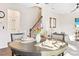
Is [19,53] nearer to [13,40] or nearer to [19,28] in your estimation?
[13,40]

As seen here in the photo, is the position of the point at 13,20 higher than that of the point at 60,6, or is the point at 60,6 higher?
the point at 60,6

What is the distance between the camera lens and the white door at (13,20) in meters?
1.73

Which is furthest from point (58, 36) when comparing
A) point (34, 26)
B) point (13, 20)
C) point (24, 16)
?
point (13, 20)

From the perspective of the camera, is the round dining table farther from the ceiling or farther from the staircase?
the ceiling

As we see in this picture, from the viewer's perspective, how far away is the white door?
173 centimetres

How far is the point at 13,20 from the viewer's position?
173cm

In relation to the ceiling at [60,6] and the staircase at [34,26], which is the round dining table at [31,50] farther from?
the ceiling at [60,6]

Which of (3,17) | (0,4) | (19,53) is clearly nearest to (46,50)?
Result: (19,53)

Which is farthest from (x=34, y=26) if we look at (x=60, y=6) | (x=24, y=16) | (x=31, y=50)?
(x=60, y=6)

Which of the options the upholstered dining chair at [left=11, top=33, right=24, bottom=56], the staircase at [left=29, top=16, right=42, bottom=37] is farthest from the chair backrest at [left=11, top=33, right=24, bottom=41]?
the staircase at [left=29, top=16, right=42, bottom=37]

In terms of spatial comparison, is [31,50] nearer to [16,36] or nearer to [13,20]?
[16,36]

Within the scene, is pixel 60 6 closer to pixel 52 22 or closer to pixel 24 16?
pixel 52 22

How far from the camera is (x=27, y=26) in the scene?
5.73ft

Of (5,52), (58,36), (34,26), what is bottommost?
(5,52)
